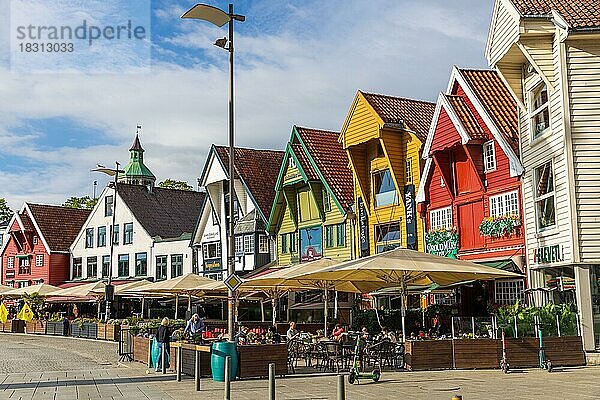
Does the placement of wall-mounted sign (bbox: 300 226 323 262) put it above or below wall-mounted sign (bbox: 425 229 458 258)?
above

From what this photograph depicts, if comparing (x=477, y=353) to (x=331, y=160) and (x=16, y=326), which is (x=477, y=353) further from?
(x=16, y=326)

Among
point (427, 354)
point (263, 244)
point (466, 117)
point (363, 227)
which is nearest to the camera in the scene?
point (427, 354)

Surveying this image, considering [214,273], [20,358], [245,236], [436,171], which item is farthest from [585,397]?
[214,273]

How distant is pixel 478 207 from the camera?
31234mm

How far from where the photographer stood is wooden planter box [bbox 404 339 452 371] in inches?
853

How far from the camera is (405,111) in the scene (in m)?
38.6

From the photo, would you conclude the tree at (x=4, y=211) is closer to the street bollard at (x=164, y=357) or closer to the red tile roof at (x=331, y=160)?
the red tile roof at (x=331, y=160)

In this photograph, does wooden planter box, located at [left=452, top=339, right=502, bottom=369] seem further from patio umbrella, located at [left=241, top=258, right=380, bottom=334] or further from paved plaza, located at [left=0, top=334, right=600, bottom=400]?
patio umbrella, located at [left=241, top=258, right=380, bottom=334]

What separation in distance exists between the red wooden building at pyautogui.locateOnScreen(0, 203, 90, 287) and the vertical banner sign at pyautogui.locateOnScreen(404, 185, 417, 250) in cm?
4487

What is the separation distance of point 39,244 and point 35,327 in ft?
73.4

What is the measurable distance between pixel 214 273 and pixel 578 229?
31806 mm

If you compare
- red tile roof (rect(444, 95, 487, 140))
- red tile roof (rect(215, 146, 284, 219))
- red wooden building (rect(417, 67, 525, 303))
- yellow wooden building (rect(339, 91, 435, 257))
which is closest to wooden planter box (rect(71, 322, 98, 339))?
red tile roof (rect(215, 146, 284, 219))

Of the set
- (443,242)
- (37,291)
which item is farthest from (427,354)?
(37,291)

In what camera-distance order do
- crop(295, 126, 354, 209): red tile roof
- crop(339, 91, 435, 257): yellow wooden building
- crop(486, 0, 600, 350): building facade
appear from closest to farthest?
crop(486, 0, 600, 350): building facade → crop(339, 91, 435, 257): yellow wooden building → crop(295, 126, 354, 209): red tile roof
